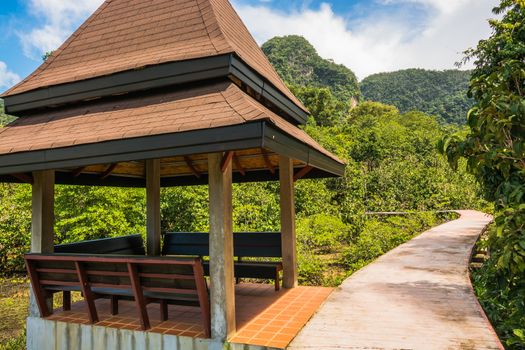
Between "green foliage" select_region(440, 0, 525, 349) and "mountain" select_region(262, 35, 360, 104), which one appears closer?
"green foliage" select_region(440, 0, 525, 349)

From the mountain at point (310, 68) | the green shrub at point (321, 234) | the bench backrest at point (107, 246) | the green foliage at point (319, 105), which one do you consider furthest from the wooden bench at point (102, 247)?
the mountain at point (310, 68)

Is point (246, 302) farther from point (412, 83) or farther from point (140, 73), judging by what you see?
point (412, 83)

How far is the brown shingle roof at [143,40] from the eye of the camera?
4797mm

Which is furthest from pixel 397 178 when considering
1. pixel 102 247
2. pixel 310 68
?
pixel 310 68

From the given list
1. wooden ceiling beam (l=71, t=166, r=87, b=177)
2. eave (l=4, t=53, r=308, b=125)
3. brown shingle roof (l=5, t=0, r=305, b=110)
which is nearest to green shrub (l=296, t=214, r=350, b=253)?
brown shingle roof (l=5, t=0, r=305, b=110)

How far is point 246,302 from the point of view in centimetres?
525

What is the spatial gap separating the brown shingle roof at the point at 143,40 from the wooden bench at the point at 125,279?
232cm

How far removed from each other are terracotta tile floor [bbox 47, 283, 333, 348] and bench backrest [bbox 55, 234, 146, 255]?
30.3 inches

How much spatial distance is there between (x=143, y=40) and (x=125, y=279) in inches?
128

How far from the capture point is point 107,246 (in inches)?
245

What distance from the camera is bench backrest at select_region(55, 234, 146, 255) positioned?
18.3 ft

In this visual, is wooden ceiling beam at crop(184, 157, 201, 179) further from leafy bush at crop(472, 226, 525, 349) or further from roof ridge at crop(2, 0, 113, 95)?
leafy bush at crop(472, 226, 525, 349)

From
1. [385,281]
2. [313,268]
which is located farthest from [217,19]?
[313,268]

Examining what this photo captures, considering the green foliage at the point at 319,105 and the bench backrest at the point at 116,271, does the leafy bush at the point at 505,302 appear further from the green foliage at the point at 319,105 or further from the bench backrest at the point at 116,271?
the green foliage at the point at 319,105
